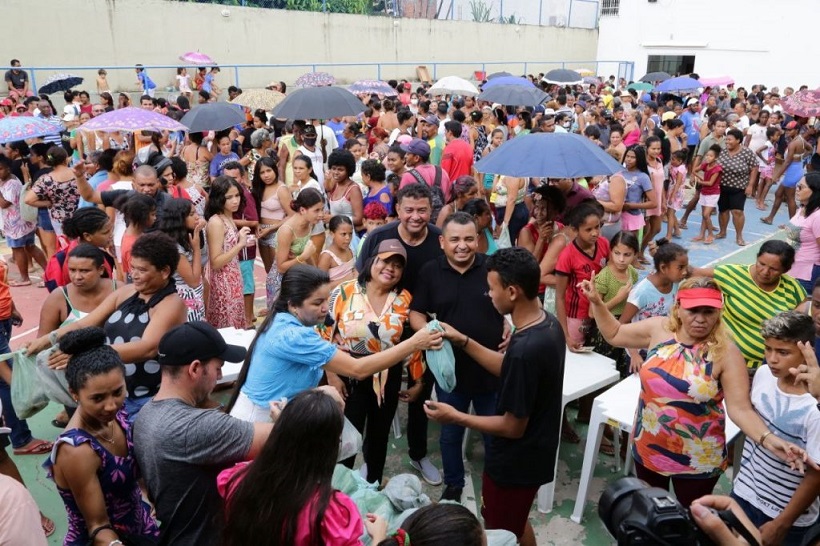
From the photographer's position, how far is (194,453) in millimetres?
2336

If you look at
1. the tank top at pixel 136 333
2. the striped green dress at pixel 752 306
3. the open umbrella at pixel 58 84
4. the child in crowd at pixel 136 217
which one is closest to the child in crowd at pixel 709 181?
the striped green dress at pixel 752 306

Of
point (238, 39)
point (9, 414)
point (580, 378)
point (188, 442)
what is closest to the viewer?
point (188, 442)

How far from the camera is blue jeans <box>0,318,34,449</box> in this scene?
413cm

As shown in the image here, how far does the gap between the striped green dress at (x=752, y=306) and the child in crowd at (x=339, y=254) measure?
2688mm

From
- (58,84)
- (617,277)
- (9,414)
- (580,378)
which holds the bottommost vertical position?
(9,414)

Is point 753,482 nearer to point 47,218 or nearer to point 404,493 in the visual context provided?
point 404,493

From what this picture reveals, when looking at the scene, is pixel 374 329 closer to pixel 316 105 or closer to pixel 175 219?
pixel 175 219

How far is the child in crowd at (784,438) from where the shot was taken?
9.01ft

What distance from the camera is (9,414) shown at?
4.40 m

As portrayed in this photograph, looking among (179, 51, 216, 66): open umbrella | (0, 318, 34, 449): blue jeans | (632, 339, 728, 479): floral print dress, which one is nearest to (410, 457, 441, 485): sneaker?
(632, 339, 728, 479): floral print dress

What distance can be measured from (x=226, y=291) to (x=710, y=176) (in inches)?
298

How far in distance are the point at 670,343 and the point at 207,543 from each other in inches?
89.0

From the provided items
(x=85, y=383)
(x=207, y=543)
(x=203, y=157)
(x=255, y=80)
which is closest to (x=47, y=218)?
(x=203, y=157)

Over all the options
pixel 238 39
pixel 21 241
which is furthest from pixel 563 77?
pixel 21 241
